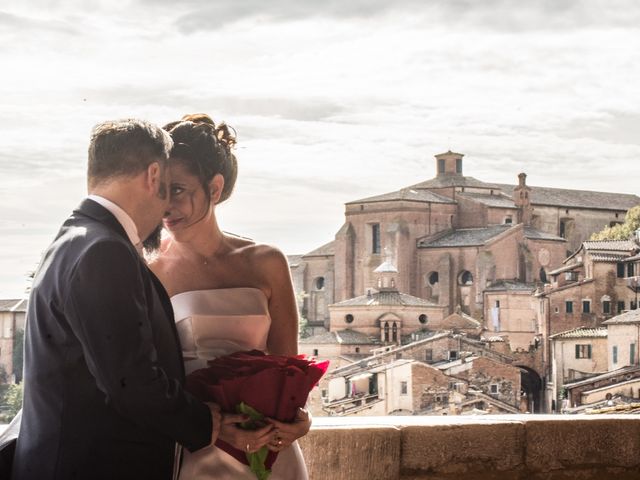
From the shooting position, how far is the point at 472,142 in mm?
66250

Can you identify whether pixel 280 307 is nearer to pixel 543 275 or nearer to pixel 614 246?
pixel 614 246

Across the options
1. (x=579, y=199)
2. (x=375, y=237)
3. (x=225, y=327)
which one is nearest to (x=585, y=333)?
(x=375, y=237)

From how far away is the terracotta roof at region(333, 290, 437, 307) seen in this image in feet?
137

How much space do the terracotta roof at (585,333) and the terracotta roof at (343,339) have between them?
786 centimetres

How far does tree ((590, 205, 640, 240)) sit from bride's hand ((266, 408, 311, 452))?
44.8 m

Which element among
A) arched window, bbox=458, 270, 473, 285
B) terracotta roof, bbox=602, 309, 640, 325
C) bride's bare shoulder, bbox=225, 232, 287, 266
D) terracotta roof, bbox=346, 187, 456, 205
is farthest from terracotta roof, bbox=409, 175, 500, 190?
bride's bare shoulder, bbox=225, 232, 287, 266

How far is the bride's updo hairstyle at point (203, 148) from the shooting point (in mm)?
1974

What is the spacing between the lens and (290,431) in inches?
72.7

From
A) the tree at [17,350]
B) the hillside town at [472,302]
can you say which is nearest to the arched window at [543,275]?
the hillside town at [472,302]

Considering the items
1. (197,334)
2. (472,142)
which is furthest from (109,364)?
(472,142)

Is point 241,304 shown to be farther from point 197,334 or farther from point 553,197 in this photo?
point 553,197

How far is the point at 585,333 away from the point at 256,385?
1305 inches

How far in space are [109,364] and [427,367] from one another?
2968 cm

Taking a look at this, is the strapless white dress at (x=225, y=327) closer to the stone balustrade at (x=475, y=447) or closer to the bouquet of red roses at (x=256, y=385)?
the bouquet of red roses at (x=256, y=385)
